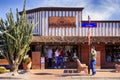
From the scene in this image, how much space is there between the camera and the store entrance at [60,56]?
3033 cm

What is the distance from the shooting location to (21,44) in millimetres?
24953

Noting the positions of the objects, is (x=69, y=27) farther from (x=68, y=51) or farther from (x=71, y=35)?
(x=68, y=51)

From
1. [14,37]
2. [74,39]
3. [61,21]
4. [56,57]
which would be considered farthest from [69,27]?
[14,37]

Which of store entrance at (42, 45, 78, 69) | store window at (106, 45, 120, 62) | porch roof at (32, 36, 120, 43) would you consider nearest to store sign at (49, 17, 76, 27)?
porch roof at (32, 36, 120, 43)

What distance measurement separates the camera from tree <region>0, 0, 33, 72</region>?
24.6 m

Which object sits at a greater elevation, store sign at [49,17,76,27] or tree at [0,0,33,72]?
store sign at [49,17,76,27]

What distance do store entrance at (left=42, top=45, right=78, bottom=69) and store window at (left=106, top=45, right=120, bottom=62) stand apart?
8.75 ft

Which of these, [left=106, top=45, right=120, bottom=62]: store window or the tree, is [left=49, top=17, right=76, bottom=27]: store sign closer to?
[left=106, top=45, right=120, bottom=62]: store window

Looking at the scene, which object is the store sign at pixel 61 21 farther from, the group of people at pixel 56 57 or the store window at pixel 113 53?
the store window at pixel 113 53

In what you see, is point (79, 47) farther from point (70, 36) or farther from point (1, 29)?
point (1, 29)

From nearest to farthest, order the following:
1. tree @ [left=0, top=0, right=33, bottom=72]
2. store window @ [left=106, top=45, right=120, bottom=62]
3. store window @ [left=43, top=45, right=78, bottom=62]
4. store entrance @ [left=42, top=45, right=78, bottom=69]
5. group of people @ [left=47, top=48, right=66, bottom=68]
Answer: tree @ [left=0, top=0, right=33, bottom=72]
group of people @ [left=47, top=48, right=66, bottom=68]
store entrance @ [left=42, top=45, right=78, bottom=69]
store window @ [left=43, top=45, right=78, bottom=62]
store window @ [left=106, top=45, right=120, bottom=62]

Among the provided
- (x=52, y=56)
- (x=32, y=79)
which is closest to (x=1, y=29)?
(x=32, y=79)

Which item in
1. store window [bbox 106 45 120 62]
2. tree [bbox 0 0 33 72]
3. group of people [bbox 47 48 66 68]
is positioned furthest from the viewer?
store window [bbox 106 45 120 62]

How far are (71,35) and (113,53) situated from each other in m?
3.98
